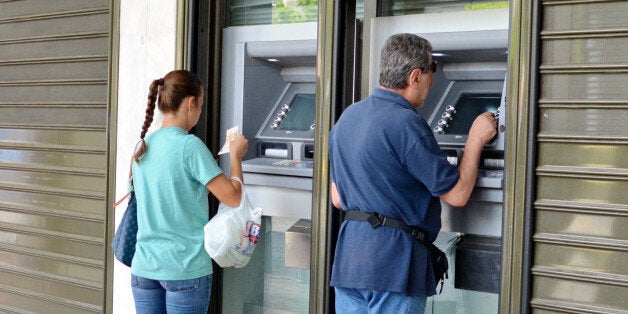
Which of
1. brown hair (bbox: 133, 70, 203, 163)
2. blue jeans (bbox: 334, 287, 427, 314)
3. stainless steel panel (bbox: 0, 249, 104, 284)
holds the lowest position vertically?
stainless steel panel (bbox: 0, 249, 104, 284)

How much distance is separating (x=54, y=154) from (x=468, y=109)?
235 cm

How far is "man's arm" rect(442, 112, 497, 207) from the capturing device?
2566mm

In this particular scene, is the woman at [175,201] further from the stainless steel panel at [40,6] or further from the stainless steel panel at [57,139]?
the stainless steel panel at [40,6]

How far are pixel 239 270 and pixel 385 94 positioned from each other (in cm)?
133

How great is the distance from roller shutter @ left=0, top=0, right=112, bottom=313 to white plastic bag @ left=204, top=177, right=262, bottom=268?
1234 millimetres

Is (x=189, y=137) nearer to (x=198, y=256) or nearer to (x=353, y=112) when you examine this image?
(x=198, y=256)

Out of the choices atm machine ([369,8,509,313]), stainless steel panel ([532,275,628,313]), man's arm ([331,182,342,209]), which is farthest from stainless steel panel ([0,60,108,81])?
stainless steel panel ([532,275,628,313])

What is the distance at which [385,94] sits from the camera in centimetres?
262

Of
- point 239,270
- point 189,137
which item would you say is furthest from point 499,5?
point 239,270

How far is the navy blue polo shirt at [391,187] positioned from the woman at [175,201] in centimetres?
52

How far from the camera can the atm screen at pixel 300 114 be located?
3.36 metres

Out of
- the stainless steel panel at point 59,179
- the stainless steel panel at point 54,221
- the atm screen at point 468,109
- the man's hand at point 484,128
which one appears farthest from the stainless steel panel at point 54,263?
the man's hand at point 484,128

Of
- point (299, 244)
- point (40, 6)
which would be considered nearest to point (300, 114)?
point (299, 244)

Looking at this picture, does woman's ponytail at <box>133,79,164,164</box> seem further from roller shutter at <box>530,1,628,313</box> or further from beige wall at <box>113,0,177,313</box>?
roller shutter at <box>530,1,628,313</box>
